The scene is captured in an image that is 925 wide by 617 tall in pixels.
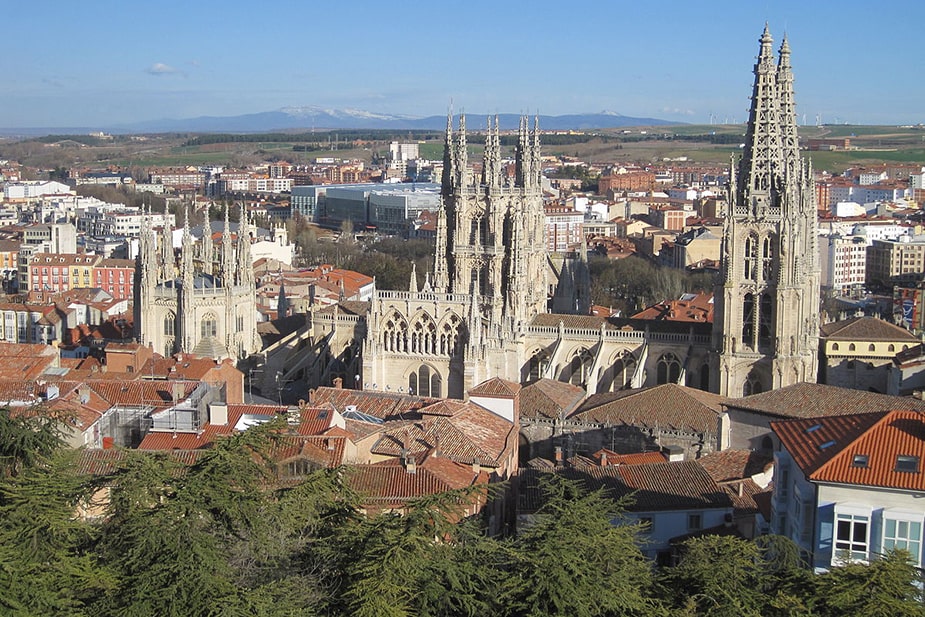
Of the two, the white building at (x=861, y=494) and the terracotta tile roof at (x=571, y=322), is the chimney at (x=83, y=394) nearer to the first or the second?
the white building at (x=861, y=494)

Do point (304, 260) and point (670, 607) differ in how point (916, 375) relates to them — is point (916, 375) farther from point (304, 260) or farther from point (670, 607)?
point (304, 260)

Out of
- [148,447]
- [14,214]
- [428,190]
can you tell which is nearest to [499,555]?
[148,447]

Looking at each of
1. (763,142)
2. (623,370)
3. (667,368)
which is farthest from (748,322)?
(763,142)

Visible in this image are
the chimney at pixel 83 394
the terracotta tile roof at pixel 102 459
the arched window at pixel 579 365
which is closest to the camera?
the terracotta tile roof at pixel 102 459

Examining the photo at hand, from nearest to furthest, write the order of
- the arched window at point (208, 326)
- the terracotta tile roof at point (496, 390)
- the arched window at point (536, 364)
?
the terracotta tile roof at point (496, 390) → the arched window at point (536, 364) → the arched window at point (208, 326)

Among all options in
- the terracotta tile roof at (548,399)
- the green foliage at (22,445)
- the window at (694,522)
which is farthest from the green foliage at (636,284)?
the green foliage at (22,445)

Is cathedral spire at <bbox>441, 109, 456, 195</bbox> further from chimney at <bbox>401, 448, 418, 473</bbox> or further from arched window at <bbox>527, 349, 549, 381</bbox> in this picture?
chimney at <bbox>401, 448, 418, 473</bbox>
